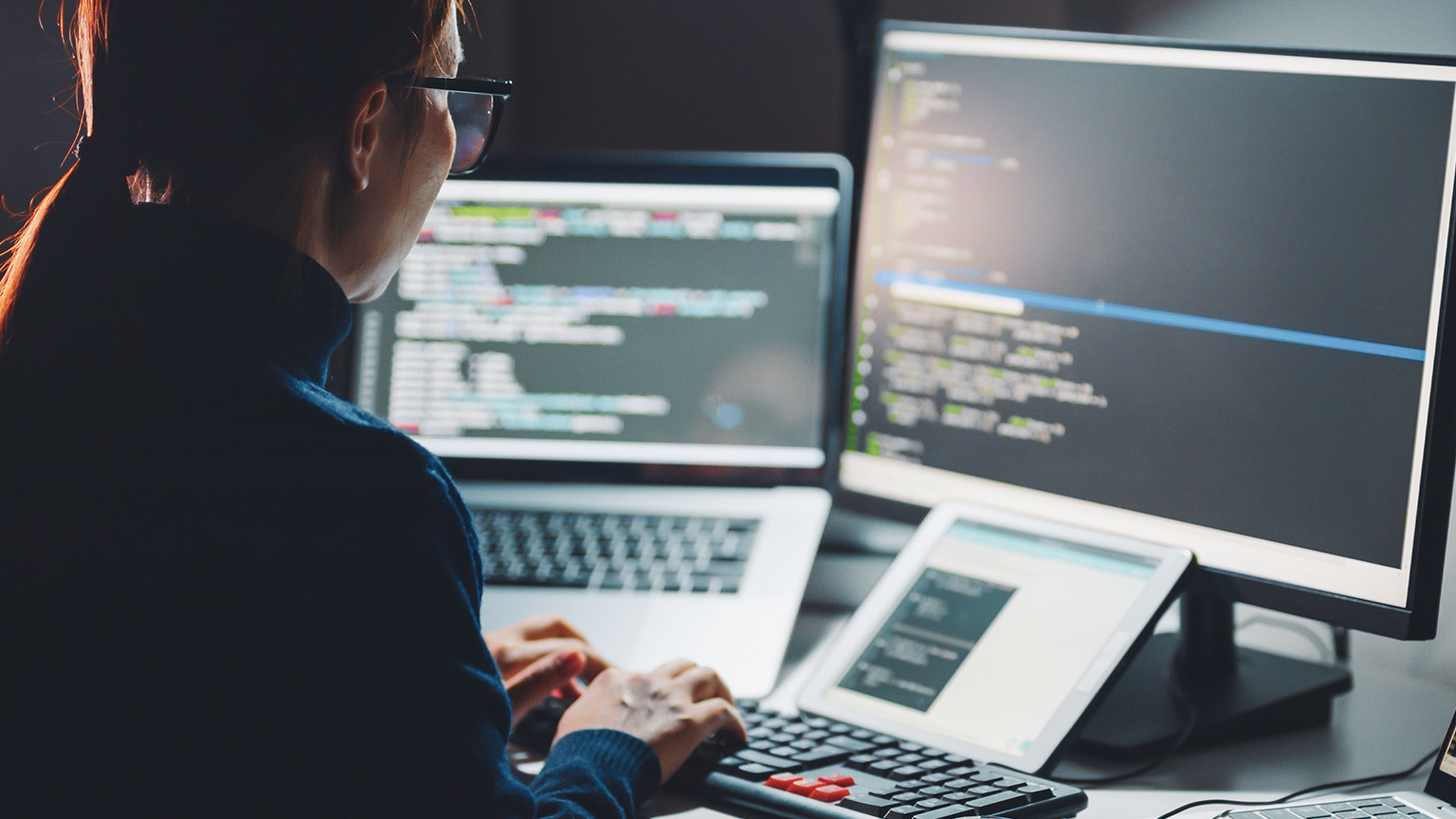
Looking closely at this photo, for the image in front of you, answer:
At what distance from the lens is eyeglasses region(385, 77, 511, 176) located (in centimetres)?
62

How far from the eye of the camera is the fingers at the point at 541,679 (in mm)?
765

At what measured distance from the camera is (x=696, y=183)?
1.11 meters

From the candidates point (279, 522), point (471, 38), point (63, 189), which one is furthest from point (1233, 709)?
point (471, 38)

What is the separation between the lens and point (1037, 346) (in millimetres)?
861

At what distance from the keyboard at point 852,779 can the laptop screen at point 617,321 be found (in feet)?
1.36

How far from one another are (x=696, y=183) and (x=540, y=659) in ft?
1.59

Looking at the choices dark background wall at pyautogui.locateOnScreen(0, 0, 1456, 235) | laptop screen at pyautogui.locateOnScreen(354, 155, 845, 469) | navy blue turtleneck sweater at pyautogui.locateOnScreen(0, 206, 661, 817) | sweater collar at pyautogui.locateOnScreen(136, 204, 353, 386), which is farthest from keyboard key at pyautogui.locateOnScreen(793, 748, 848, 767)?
dark background wall at pyautogui.locateOnScreen(0, 0, 1456, 235)

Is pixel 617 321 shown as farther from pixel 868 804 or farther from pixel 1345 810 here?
pixel 1345 810

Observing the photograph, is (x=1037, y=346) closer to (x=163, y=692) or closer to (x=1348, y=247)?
(x=1348, y=247)

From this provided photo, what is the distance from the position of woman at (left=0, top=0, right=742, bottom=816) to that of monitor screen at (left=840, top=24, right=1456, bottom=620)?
17.9 inches

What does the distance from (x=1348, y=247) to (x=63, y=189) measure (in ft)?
2.23

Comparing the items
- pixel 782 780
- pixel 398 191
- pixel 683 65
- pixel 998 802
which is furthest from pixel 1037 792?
pixel 683 65

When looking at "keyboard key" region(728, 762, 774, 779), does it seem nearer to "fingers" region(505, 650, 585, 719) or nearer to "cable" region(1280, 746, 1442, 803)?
"fingers" region(505, 650, 585, 719)

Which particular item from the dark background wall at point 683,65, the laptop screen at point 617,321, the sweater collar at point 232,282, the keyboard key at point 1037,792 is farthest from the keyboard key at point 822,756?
the dark background wall at point 683,65
